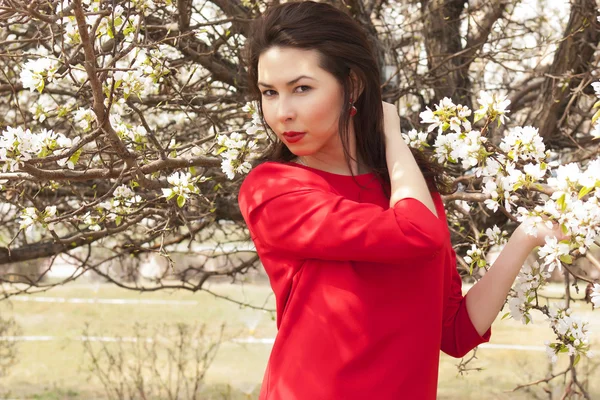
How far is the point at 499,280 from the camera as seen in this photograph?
182cm

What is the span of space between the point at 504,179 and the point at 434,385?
49 centimetres

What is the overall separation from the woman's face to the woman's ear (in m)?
0.06

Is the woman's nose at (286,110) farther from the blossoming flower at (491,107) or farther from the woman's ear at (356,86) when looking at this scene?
the blossoming flower at (491,107)

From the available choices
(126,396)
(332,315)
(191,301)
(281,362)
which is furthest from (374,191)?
(191,301)

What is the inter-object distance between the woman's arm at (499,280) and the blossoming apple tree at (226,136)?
0.21 ft

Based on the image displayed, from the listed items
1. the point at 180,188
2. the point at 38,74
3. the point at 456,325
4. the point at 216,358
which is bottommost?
the point at 216,358

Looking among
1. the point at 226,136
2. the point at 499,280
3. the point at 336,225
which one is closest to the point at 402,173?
the point at 336,225

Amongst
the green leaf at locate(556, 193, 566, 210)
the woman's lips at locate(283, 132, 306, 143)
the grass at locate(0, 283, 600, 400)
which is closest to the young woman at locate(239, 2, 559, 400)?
the woman's lips at locate(283, 132, 306, 143)

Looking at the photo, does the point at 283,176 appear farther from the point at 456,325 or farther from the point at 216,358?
the point at 216,358

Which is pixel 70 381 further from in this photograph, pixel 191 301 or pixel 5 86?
pixel 5 86

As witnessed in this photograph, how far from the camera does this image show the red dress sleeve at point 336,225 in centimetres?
163

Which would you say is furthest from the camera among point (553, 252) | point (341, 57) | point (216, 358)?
point (216, 358)

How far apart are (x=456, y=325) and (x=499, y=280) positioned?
0.57 ft

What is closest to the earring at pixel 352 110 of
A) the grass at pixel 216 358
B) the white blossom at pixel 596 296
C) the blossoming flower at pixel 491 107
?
the blossoming flower at pixel 491 107
